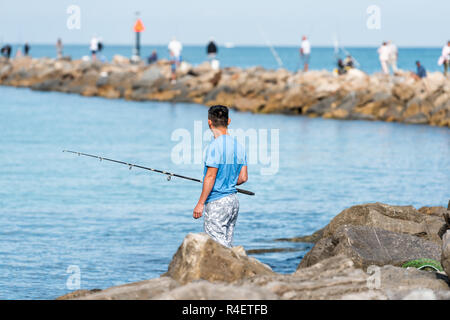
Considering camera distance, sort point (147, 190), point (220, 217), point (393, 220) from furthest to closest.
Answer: point (147, 190) < point (393, 220) < point (220, 217)

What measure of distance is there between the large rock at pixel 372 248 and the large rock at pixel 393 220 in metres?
0.89

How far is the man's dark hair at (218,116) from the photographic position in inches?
250

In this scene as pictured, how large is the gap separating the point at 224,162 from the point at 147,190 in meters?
10.1

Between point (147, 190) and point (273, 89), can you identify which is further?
point (273, 89)

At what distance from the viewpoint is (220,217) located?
6.50 m

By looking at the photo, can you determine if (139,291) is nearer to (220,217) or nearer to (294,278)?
(294,278)

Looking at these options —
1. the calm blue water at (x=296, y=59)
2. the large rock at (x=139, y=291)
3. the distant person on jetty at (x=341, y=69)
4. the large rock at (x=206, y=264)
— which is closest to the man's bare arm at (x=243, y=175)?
the large rock at (x=206, y=264)

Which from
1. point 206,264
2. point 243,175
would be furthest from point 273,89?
point 206,264

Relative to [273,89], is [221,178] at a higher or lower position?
lower

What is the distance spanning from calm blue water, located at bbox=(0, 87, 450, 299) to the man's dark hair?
10.3 ft

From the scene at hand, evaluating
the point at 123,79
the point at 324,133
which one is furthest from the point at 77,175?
the point at 123,79

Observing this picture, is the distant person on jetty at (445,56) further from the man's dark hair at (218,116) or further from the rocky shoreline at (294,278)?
the man's dark hair at (218,116)
